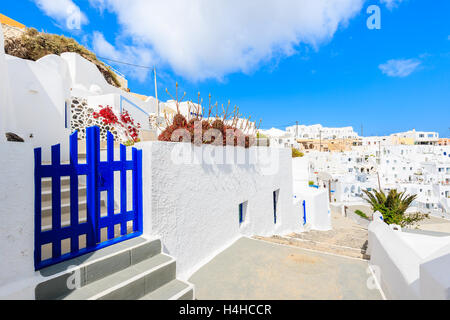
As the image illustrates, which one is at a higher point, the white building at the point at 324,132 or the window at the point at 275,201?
the white building at the point at 324,132

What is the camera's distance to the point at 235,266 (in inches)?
172

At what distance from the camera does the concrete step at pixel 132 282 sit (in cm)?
235

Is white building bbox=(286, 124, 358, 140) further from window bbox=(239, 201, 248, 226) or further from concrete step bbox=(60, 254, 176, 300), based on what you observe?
concrete step bbox=(60, 254, 176, 300)

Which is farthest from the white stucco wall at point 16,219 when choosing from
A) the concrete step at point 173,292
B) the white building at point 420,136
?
the white building at point 420,136

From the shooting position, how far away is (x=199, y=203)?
4738mm

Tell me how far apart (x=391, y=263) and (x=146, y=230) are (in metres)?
3.86

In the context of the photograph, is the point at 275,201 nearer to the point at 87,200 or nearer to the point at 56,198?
the point at 87,200

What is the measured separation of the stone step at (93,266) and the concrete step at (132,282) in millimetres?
25

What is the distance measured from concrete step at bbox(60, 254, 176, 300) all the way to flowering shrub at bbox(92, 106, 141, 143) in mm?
6734

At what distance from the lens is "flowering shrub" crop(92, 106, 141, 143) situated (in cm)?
929

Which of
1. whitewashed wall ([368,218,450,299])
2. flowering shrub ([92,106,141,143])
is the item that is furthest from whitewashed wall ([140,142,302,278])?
flowering shrub ([92,106,141,143])

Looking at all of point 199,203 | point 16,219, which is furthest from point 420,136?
point 16,219

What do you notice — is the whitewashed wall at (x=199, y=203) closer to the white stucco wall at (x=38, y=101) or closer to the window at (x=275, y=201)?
the window at (x=275, y=201)
